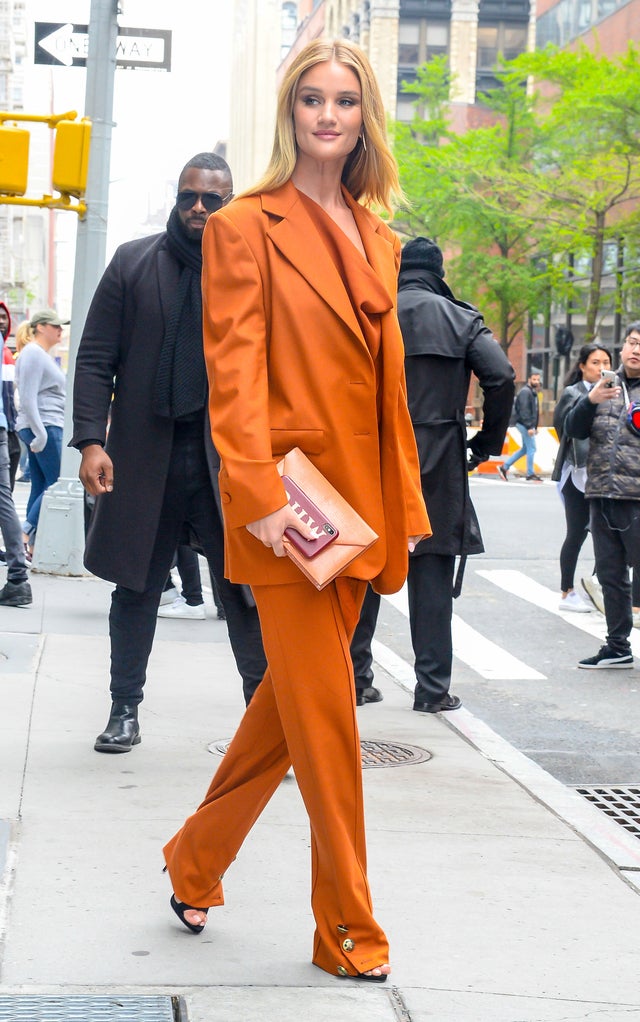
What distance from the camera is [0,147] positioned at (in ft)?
36.5

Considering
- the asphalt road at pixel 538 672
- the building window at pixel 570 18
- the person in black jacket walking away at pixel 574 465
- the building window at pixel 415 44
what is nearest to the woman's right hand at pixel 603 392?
the person in black jacket walking away at pixel 574 465

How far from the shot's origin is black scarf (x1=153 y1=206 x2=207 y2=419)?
5.12 metres

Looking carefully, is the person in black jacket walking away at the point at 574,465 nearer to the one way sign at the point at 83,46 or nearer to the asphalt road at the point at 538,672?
the asphalt road at the point at 538,672

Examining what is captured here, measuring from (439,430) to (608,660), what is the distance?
103 inches

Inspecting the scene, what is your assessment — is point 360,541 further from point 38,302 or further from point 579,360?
point 38,302

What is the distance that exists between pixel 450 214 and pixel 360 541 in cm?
4133

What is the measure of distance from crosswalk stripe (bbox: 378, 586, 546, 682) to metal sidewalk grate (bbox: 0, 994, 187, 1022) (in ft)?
18.3

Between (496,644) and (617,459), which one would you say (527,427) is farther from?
(617,459)

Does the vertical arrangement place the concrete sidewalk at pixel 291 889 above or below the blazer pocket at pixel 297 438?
below

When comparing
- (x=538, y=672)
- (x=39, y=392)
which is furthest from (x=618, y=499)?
(x=39, y=392)

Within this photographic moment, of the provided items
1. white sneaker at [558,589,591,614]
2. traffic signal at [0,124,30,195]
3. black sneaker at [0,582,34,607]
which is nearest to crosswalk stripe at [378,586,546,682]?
white sneaker at [558,589,591,614]

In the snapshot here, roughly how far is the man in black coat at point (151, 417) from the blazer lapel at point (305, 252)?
1.75m

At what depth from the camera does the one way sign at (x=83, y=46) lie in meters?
12.1

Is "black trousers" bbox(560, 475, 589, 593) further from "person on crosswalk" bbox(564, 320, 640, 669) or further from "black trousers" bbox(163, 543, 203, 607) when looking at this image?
"black trousers" bbox(163, 543, 203, 607)
